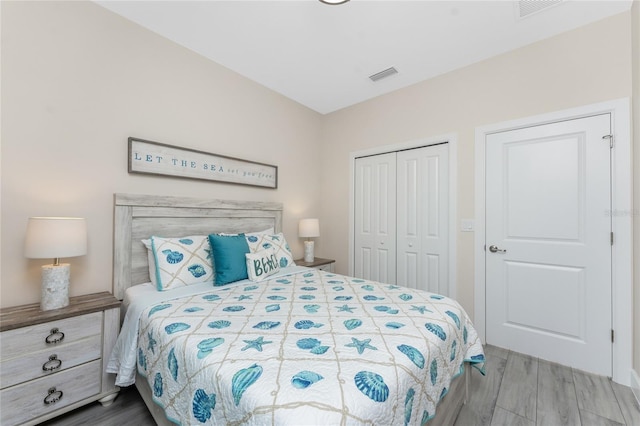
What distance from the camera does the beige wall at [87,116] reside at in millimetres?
1673

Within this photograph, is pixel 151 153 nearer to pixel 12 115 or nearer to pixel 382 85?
pixel 12 115

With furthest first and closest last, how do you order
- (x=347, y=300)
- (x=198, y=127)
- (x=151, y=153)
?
(x=198, y=127), (x=151, y=153), (x=347, y=300)

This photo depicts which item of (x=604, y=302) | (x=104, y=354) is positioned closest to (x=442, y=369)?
(x=604, y=302)

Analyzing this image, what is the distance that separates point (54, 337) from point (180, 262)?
0.77 meters

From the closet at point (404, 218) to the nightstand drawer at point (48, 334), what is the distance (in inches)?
107

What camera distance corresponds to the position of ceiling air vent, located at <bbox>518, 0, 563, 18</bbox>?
1.90 meters

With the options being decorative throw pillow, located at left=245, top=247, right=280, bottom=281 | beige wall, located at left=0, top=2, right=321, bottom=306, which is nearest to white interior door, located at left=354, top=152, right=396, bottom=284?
decorative throw pillow, located at left=245, top=247, right=280, bottom=281

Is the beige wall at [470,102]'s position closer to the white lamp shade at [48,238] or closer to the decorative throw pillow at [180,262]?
the decorative throw pillow at [180,262]

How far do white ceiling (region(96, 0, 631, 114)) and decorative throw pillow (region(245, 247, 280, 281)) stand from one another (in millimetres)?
1894

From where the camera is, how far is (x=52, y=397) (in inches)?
59.6

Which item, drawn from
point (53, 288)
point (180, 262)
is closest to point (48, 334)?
point (53, 288)

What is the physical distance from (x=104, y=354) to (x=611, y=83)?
4.06m

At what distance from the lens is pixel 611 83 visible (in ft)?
6.59

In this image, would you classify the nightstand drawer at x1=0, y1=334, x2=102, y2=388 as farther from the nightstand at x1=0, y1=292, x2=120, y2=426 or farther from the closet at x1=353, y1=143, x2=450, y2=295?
the closet at x1=353, y1=143, x2=450, y2=295
